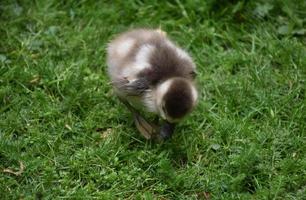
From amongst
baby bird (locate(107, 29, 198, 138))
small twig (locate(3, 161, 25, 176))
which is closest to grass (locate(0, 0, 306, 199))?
small twig (locate(3, 161, 25, 176))

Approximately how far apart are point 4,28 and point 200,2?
67.0 inches

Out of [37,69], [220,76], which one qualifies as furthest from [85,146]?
[220,76]

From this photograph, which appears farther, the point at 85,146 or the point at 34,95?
the point at 34,95

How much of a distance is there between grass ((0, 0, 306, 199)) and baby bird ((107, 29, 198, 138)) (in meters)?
0.33

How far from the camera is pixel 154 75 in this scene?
166 inches

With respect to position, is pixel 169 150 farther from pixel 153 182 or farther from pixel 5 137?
pixel 5 137

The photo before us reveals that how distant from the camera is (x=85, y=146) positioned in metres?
4.53

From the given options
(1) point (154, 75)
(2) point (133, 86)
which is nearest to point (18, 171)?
(2) point (133, 86)

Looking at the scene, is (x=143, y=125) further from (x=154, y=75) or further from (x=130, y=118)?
(x=154, y=75)

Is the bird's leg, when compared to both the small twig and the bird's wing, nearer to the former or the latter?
the bird's wing

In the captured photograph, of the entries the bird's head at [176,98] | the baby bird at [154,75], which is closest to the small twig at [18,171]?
the baby bird at [154,75]

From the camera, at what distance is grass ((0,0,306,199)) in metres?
4.21

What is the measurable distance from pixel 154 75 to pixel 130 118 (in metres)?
0.65

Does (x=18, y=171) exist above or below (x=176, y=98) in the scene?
below
